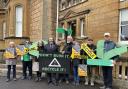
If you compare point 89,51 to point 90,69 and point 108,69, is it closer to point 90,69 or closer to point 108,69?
point 90,69

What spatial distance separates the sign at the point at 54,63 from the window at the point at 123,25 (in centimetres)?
263

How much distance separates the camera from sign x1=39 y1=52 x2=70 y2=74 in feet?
58.3

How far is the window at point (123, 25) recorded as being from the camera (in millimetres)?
17177

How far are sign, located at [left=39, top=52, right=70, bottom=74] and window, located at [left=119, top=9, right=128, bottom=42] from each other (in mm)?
2627

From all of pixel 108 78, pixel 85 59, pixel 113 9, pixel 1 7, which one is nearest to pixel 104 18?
pixel 113 9

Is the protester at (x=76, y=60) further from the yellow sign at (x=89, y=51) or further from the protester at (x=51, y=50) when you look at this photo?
the protester at (x=51, y=50)

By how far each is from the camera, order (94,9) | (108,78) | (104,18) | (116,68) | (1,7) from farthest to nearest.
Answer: (1,7) → (94,9) → (104,18) → (116,68) → (108,78)

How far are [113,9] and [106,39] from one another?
3.08m

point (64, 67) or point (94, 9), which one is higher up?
point (94, 9)

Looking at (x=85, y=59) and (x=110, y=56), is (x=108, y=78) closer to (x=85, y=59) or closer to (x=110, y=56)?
(x=110, y=56)

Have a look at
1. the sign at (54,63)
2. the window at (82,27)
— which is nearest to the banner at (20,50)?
the sign at (54,63)

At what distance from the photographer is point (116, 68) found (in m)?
16.5

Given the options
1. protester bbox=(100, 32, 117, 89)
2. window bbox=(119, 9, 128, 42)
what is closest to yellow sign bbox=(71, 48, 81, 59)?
protester bbox=(100, 32, 117, 89)

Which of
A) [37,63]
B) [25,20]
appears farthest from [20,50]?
[25,20]
